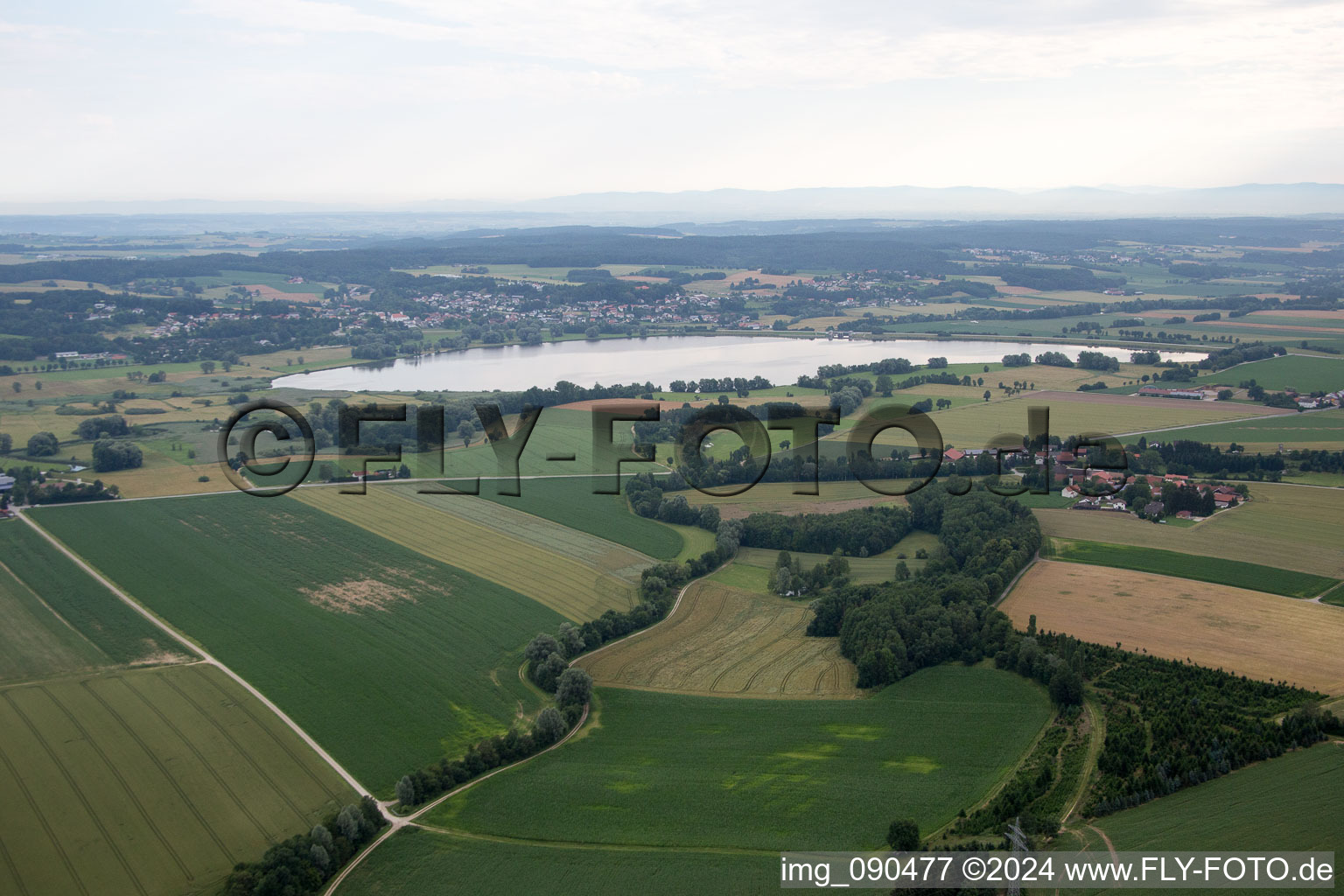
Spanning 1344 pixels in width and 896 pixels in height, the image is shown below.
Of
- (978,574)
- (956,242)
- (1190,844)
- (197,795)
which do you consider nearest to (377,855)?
(197,795)

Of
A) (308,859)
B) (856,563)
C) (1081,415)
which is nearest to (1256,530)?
(856,563)

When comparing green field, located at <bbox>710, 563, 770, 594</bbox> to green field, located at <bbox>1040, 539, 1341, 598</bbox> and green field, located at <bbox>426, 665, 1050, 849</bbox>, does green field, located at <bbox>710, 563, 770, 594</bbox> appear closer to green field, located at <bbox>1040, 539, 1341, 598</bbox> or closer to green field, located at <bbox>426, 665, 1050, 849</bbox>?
green field, located at <bbox>426, 665, 1050, 849</bbox>

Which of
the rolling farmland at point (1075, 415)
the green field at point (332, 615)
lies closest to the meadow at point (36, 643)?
the green field at point (332, 615)

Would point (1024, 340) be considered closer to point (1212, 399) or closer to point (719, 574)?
point (1212, 399)

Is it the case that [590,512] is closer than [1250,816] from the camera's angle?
No

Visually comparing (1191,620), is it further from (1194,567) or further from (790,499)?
(790,499)

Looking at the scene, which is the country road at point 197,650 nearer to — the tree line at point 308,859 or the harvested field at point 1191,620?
the tree line at point 308,859
